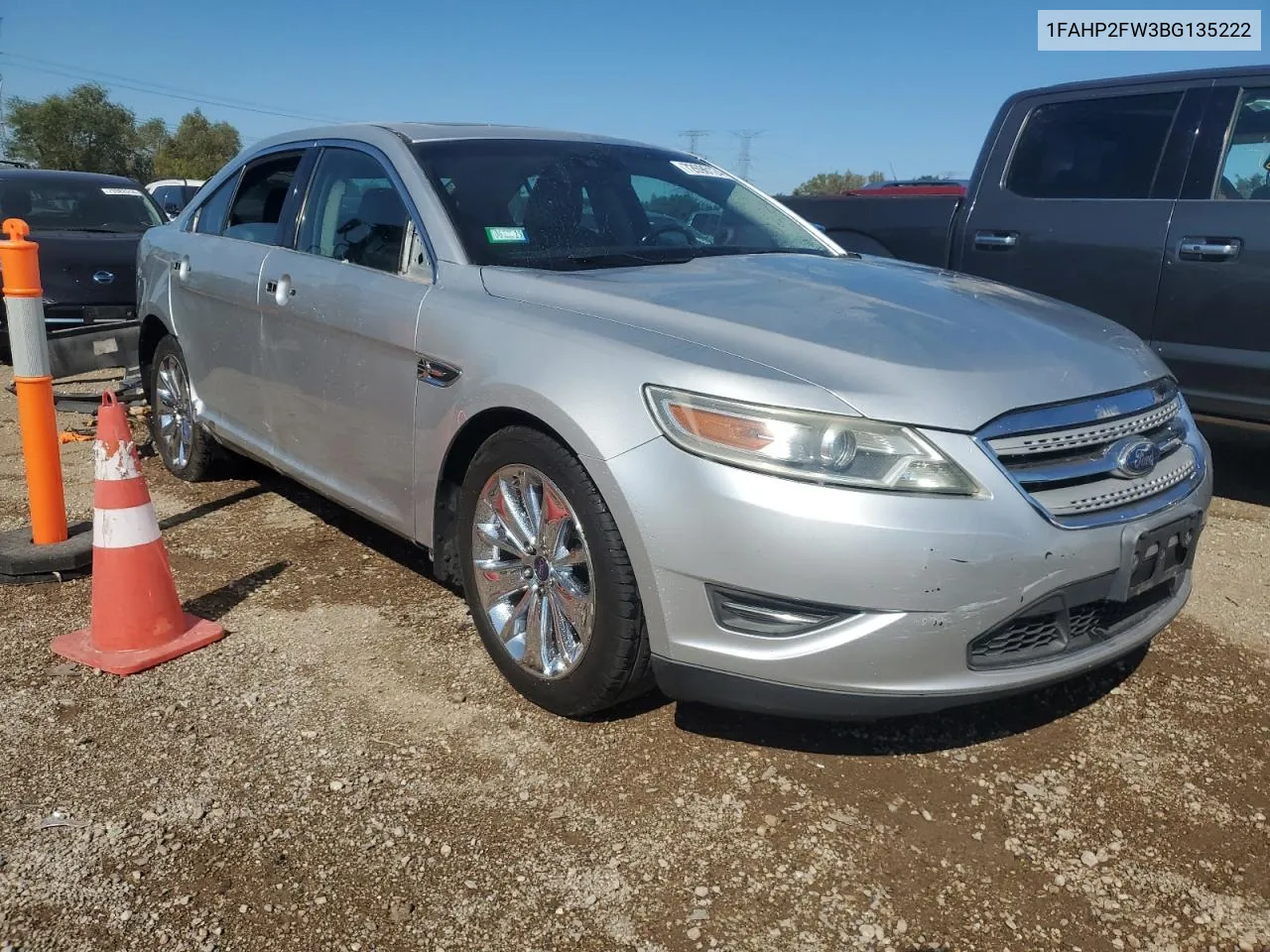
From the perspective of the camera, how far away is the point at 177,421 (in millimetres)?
5027

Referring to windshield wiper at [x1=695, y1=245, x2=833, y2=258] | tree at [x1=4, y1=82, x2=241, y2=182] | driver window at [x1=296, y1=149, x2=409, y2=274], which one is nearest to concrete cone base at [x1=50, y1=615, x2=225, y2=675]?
driver window at [x1=296, y1=149, x2=409, y2=274]

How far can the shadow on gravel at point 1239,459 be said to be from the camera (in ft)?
17.3

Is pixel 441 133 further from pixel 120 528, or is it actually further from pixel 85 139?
pixel 85 139

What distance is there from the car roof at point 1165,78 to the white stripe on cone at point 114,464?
486cm

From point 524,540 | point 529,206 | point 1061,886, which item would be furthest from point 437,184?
point 1061,886

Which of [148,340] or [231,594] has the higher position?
[148,340]

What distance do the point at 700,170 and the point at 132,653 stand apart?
2691mm

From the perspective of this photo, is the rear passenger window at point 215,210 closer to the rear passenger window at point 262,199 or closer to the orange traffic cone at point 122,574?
the rear passenger window at point 262,199

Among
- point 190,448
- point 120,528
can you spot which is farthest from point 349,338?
point 190,448

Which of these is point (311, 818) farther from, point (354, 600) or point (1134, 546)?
point (1134, 546)

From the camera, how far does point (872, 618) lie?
225cm

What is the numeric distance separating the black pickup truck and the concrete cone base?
13.9ft

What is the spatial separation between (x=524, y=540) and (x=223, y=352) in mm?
2144

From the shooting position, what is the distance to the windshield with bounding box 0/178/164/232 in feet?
28.8
